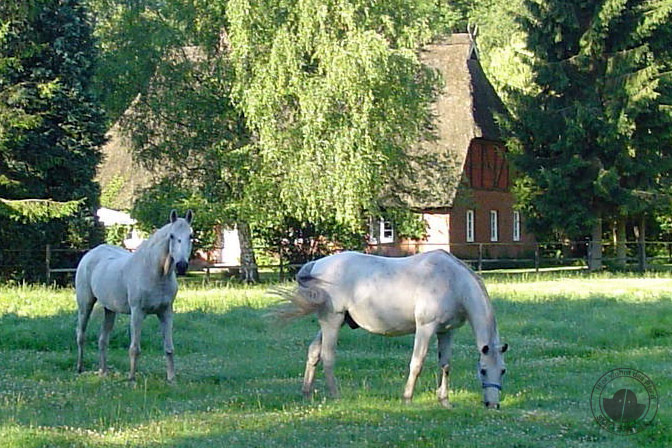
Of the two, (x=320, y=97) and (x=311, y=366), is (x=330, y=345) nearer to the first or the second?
(x=311, y=366)

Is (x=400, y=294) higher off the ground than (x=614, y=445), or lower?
higher

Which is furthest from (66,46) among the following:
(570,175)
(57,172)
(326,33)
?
(570,175)

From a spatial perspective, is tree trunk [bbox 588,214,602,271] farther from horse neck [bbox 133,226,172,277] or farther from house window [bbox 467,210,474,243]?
horse neck [bbox 133,226,172,277]

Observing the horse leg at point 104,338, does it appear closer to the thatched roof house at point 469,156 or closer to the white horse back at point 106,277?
the white horse back at point 106,277

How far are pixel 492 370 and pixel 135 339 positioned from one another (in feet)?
15.9

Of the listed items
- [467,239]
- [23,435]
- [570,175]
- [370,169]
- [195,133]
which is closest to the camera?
[23,435]

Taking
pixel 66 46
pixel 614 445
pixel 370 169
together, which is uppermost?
pixel 66 46

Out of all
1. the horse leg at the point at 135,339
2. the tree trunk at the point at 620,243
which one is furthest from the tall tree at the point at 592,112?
the horse leg at the point at 135,339

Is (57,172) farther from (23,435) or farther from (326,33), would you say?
(23,435)

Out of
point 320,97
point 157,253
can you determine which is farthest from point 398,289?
point 320,97

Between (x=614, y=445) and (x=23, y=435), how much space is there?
16.7 ft

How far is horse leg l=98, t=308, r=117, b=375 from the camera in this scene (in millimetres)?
14602

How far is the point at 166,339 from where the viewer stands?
13.8m

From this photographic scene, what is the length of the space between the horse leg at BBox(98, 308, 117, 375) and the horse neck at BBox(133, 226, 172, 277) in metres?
1.42
